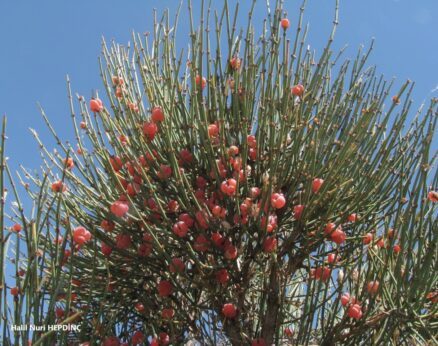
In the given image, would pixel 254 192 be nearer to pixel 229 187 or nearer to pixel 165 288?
pixel 229 187

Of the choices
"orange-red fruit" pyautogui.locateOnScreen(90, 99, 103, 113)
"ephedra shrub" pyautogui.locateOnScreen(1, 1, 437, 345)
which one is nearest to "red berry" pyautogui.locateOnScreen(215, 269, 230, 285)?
"ephedra shrub" pyautogui.locateOnScreen(1, 1, 437, 345)

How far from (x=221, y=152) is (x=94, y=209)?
0.70 m

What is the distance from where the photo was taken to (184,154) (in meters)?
2.75

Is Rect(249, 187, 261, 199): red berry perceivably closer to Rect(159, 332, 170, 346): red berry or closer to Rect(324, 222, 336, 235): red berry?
Rect(324, 222, 336, 235): red berry

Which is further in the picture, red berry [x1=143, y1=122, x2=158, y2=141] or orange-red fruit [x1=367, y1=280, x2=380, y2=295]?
red berry [x1=143, y1=122, x2=158, y2=141]

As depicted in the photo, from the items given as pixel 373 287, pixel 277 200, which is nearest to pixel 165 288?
pixel 277 200

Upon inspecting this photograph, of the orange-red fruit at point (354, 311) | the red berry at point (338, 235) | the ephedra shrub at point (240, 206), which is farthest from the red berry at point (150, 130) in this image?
the orange-red fruit at point (354, 311)

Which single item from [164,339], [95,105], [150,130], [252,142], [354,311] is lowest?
[354,311]

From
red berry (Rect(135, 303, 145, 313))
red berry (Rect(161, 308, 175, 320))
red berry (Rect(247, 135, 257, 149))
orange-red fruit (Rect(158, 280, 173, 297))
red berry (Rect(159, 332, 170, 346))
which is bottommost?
red berry (Rect(159, 332, 170, 346))

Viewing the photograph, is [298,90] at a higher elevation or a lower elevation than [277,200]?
higher

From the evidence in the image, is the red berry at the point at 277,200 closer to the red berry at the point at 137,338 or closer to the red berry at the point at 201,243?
the red berry at the point at 201,243

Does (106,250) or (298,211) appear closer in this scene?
(298,211)

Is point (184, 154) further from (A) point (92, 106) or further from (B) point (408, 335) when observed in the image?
(B) point (408, 335)

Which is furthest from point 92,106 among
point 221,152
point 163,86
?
point 221,152
